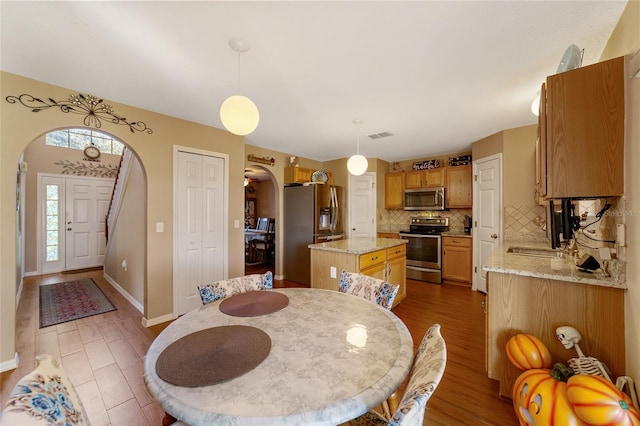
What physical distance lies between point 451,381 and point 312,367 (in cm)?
163

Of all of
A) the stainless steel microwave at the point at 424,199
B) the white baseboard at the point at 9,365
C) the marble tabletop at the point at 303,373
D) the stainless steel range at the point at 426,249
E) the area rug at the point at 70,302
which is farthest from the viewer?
the stainless steel microwave at the point at 424,199

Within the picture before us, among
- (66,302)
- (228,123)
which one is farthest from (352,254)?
(66,302)

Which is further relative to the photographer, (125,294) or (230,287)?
(125,294)

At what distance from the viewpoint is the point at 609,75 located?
1.36 meters

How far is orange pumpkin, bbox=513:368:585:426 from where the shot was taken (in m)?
1.18

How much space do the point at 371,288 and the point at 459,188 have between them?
3.66 m

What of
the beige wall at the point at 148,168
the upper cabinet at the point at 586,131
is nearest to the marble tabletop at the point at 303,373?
the upper cabinet at the point at 586,131

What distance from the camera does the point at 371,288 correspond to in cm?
177

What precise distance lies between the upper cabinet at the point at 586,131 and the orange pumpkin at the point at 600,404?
946 mm

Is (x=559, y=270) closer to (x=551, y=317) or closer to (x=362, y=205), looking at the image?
(x=551, y=317)

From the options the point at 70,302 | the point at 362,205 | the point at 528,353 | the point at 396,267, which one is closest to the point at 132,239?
the point at 70,302

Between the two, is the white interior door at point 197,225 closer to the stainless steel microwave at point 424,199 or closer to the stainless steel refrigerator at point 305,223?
the stainless steel refrigerator at point 305,223

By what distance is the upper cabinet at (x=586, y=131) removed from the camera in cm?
135

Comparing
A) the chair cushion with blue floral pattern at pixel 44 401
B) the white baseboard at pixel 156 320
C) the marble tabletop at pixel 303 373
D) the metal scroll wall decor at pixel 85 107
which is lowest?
the white baseboard at pixel 156 320
